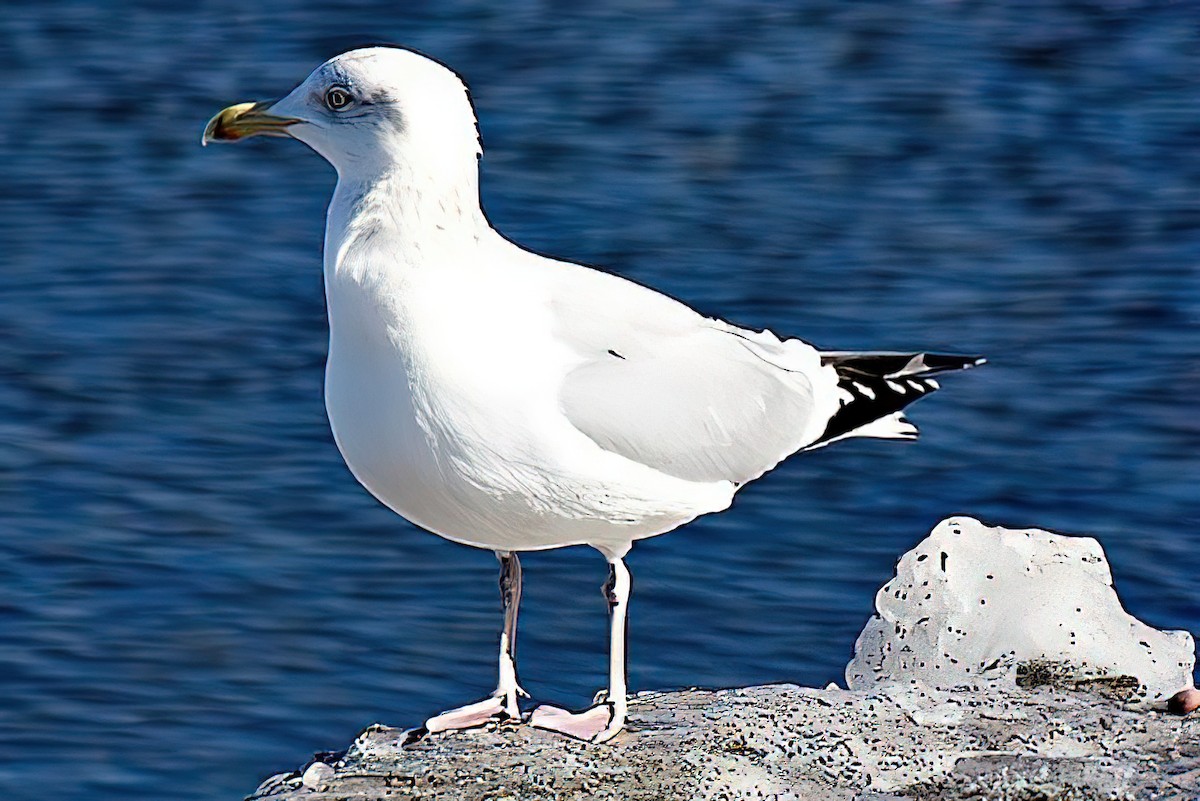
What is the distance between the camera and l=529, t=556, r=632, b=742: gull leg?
5.61 m

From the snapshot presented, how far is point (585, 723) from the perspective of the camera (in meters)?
5.64

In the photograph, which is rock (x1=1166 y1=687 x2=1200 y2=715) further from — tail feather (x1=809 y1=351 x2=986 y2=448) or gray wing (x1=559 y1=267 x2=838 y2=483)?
gray wing (x1=559 y1=267 x2=838 y2=483)

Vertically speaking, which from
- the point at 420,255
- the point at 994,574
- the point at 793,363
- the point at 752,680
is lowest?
the point at 752,680

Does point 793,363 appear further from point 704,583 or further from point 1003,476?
point 1003,476

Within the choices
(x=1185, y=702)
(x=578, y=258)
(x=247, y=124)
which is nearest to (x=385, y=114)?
(x=247, y=124)

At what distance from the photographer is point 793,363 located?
6.15 m

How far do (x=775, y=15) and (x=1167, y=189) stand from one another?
3.52 meters

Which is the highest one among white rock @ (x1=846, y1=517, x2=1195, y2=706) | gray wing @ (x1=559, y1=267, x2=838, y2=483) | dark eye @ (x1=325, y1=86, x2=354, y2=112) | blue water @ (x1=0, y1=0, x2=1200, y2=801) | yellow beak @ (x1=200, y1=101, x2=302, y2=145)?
dark eye @ (x1=325, y1=86, x2=354, y2=112)

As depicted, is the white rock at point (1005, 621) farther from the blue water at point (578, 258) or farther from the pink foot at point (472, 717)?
the blue water at point (578, 258)

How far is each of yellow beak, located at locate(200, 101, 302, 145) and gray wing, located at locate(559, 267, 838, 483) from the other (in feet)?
2.73

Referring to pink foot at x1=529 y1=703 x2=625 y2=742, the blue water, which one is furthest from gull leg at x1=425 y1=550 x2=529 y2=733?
the blue water

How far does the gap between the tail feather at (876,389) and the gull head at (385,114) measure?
1422mm

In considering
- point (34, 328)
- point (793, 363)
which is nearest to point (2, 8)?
point (34, 328)

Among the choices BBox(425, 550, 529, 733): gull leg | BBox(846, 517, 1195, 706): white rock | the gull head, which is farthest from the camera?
BBox(846, 517, 1195, 706): white rock
